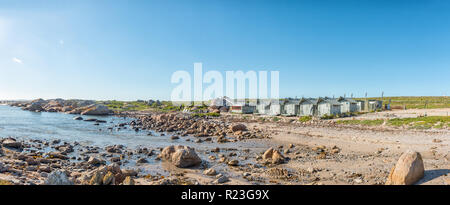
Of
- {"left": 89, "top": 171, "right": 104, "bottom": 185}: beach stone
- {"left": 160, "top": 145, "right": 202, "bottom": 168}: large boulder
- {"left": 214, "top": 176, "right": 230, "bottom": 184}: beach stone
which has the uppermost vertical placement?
{"left": 89, "top": 171, "right": 104, "bottom": 185}: beach stone

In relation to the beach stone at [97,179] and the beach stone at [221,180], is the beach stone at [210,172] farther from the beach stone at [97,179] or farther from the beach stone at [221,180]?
the beach stone at [97,179]

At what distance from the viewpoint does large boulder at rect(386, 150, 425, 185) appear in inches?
303

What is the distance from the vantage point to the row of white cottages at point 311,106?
140 ft

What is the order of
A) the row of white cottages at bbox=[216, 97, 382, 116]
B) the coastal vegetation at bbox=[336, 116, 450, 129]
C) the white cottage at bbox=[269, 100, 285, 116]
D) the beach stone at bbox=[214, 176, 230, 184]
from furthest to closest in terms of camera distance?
the white cottage at bbox=[269, 100, 285, 116] < the row of white cottages at bbox=[216, 97, 382, 116] < the coastal vegetation at bbox=[336, 116, 450, 129] < the beach stone at bbox=[214, 176, 230, 184]

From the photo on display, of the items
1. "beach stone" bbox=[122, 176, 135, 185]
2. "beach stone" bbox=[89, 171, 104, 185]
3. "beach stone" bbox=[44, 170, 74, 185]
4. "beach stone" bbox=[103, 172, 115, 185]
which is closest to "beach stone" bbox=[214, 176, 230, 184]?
"beach stone" bbox=[122, 176, 135, 185]

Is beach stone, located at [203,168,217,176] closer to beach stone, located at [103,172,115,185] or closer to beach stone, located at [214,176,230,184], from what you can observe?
beach stone, located at [214,176,230,184]

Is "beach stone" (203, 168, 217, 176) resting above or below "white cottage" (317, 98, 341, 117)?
below

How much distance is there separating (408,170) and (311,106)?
37360mm

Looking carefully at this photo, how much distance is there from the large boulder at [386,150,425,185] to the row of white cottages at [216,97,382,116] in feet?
113

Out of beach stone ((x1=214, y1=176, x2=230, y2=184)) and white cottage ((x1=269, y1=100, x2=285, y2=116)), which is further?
white cottage ((x1=269, y1=100, x2=285, y2=116))

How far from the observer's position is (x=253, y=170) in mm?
12523
